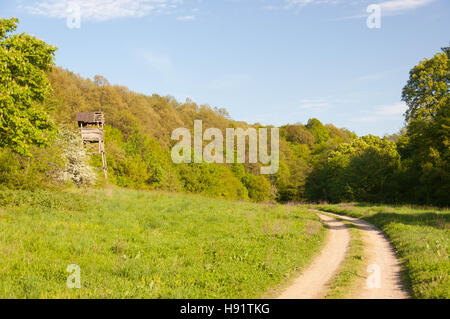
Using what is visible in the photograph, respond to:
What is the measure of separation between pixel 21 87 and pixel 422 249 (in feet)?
62.1

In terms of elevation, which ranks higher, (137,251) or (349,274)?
(137,251)

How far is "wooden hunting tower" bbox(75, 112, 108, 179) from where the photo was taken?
128 feet

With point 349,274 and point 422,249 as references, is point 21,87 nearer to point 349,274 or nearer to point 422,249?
point 349,274

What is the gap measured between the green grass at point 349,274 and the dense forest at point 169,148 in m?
14.9

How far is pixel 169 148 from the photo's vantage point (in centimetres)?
8075

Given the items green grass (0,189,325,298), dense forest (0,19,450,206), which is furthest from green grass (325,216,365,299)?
dense forest (0,19,450,206)

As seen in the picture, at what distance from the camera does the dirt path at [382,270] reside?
845 centimetres

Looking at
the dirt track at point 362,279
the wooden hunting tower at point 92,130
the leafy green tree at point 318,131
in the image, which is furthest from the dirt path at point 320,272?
the leafy green tree at point 318,131
